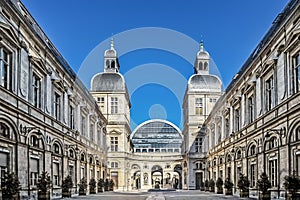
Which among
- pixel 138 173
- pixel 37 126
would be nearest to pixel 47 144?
pixel 37 126

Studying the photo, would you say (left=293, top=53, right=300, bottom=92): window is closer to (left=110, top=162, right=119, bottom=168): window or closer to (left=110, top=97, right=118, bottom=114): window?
(left=110, top=162, right=119, bottom=168): window

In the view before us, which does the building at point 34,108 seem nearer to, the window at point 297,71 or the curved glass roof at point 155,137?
the window at point 297,71

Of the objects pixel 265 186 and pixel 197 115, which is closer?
pixel 265 186

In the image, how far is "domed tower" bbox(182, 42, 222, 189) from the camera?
5141cm

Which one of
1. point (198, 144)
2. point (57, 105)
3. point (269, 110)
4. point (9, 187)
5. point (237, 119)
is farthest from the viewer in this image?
point (198, 144)

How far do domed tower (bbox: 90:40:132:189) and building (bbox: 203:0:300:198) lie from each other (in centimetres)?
1942

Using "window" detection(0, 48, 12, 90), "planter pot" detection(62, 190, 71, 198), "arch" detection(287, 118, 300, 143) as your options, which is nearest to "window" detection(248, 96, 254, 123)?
"arch" detection(287, 118, 300, 143)

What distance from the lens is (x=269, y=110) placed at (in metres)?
21.7

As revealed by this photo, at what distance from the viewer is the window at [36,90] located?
20.5 m

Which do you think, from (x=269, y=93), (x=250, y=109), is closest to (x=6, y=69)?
(x=269, y=93)

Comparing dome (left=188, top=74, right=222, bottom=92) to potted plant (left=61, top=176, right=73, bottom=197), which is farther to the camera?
dome (left=188, top=74, right=222, bottom=92)

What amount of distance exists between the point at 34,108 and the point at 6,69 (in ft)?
11.4

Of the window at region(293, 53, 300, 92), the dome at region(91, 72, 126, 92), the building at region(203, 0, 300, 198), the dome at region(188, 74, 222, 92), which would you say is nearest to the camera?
the window at region(293, 53, 300, 92)

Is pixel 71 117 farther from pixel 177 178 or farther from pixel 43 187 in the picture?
pixel 177 178
